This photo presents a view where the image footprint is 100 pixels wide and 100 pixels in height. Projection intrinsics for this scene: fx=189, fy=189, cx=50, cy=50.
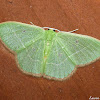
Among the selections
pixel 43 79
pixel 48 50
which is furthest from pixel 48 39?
pixel 43 79

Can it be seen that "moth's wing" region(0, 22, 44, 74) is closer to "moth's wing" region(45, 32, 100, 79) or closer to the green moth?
the green moth

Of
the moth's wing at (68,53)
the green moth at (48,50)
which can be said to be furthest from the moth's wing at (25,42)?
the moth's wing at (68,53)

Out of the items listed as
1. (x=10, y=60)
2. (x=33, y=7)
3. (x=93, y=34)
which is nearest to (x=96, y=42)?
(x=93, y=34)

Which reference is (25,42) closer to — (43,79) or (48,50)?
(48,50)

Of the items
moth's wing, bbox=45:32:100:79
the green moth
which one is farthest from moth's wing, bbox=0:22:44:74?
moth's wing, bbox=45:32:100:79

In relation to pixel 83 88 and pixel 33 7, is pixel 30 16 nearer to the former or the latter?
pixel 33 7

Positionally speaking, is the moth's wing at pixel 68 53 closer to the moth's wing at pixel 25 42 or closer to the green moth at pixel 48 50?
the green moth at pixel 48 50

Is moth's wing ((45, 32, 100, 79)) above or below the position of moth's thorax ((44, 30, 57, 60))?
below
